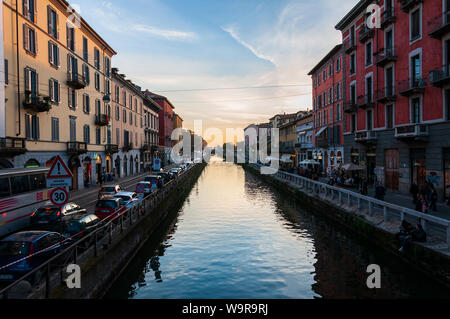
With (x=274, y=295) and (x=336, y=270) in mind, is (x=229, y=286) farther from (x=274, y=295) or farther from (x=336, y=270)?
(x=336, y=270)

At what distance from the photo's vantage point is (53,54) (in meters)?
27.8

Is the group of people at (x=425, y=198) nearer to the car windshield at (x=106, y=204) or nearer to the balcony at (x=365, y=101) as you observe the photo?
the balcony at (x=365, y=101)

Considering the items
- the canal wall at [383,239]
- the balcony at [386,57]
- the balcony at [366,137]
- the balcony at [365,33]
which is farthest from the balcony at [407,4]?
the canal wall at [383,239]

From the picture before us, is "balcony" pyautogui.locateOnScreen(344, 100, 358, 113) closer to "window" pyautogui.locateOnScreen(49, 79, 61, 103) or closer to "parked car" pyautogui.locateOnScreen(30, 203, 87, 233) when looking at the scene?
"parked car" pyautogui.locateOnScreen(30, 203, 87, 233)

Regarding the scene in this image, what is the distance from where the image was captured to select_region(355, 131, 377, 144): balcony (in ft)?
95.0

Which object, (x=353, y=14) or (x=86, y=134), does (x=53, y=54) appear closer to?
(x=86, y=134)

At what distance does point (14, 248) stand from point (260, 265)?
8.81m

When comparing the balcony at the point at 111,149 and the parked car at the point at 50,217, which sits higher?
the balcony at the point at 111,149

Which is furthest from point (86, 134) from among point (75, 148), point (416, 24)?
point (416, 24)

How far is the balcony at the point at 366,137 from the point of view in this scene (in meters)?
29.0

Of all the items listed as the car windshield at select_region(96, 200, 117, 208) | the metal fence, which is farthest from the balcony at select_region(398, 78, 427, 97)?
the car windshield at select_region(96, 200, 117, 208)

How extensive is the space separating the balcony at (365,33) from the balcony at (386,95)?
5764mm
